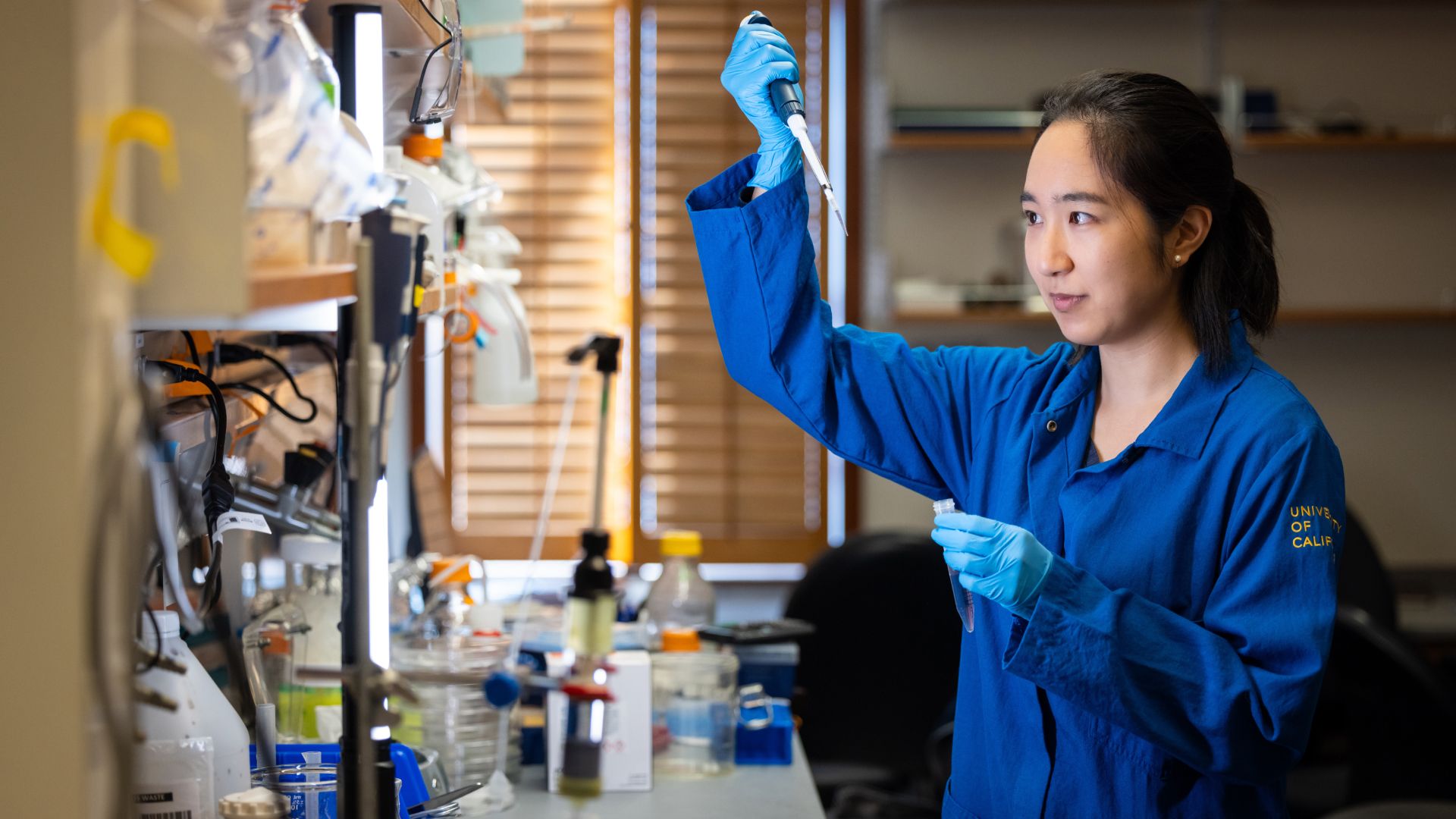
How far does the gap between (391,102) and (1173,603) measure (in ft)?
3.64

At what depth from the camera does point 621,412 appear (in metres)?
3.36

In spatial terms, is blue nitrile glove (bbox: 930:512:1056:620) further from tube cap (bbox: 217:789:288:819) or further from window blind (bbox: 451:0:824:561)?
window blind (bbox: 451:0:824:561)

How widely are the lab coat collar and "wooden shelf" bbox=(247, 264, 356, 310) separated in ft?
2.70

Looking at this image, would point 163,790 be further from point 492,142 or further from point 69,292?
point 492,142

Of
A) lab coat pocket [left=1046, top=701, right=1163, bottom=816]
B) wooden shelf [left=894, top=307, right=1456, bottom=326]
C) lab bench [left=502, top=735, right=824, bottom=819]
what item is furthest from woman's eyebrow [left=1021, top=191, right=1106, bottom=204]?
wooden shelf [left=894, top=307, right=1456, bottom=326]

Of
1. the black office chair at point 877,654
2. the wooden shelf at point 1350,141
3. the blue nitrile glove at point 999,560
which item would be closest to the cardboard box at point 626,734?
the blue nitrile glove at point 999,560

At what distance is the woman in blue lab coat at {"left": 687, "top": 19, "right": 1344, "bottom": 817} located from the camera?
1.14 meters

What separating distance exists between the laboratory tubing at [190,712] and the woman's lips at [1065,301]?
92cm

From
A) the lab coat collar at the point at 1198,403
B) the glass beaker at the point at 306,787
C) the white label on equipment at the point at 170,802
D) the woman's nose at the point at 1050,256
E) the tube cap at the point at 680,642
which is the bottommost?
the glass beaker at the point at 306,787

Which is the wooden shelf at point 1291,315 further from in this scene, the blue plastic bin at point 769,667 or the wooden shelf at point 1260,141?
the blue plastic bin at point 769,667

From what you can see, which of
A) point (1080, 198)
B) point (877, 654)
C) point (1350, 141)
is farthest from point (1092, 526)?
point (1350, 141)

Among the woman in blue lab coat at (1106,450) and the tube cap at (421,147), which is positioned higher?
the tube cap at (421,147)

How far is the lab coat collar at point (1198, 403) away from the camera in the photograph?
1.25 metres

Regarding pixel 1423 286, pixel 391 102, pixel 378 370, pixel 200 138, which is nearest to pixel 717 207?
pixel 391 102
